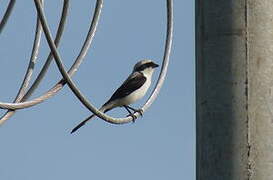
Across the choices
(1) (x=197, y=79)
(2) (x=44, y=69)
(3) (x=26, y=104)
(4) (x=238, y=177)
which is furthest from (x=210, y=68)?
(2) (x=44, y=69)

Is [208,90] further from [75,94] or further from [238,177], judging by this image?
[75,94]

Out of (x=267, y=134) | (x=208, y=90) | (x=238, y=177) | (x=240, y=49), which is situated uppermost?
(x=240, y=49)

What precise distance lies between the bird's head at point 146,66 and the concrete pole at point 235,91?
704 cm

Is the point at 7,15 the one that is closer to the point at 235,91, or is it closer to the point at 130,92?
the point at 235,91

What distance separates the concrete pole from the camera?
9.64 feet

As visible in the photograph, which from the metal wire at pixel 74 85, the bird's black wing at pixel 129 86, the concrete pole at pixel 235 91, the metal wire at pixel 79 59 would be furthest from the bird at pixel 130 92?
the concrete pole at pixel 235 91

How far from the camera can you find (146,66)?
1025 cm

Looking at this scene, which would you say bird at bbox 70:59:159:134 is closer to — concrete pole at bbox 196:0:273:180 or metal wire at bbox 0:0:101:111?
metal wire at bbox 0:0:101:111

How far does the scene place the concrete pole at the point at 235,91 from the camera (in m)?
2.94

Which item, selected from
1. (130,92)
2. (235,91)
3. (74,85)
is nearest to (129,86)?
(130,92)

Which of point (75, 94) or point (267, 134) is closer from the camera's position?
point (267, 134)

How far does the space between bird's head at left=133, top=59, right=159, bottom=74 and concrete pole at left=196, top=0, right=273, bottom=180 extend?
7037 millimetres

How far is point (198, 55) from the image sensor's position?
3131mm

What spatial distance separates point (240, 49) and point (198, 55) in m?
0.21
